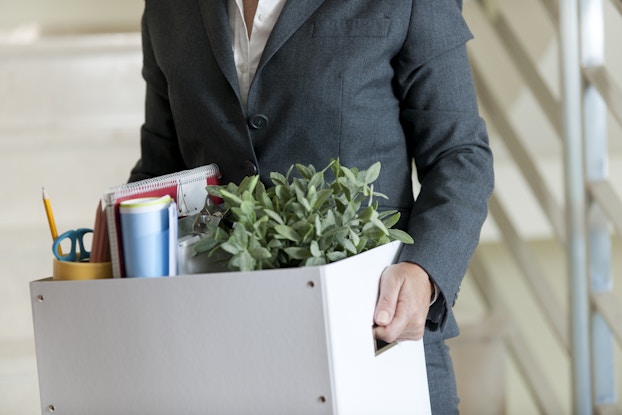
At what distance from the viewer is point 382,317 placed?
0.80 m

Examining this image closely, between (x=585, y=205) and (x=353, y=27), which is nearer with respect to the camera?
(x=353, y=27)

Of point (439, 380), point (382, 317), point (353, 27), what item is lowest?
point (439, 380)

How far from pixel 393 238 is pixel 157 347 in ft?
0.89

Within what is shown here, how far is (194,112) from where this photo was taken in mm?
1055

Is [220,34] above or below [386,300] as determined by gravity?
above

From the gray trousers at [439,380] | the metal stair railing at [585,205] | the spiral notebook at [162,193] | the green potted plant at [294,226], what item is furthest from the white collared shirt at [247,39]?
the metal stair railing at [585,205]

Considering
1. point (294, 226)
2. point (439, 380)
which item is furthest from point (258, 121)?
point (439, 380)

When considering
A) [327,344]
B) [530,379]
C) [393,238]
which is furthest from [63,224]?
[327,344]

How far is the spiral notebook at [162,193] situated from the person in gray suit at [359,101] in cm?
9

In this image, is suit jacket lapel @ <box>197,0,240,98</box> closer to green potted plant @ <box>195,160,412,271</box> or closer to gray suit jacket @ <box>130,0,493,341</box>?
gray suit jacket @ <box>130,0,493,341</box>

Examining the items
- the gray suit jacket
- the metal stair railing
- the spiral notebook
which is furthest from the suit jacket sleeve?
the metal stair railing

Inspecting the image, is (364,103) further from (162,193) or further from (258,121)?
(162,193)

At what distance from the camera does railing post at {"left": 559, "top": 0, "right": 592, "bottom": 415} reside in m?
1.60

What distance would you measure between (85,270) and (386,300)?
0.29m
